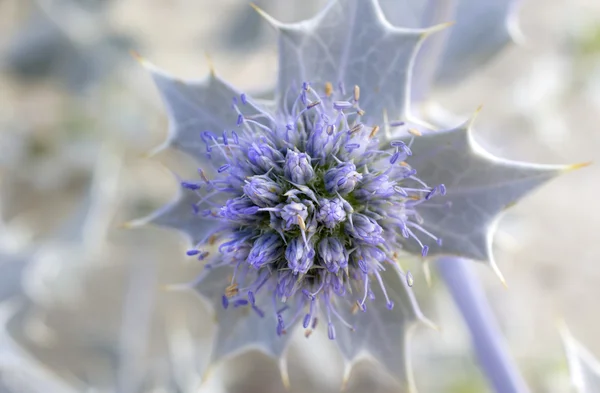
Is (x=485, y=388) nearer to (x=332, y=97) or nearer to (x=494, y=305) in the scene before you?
(x=494, y=305)

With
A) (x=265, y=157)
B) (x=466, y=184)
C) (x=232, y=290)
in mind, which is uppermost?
(x=265, y=157)

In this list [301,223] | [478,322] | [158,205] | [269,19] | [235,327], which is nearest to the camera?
[301,223]

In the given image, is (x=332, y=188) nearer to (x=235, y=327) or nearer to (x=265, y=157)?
(x=265, y=157)

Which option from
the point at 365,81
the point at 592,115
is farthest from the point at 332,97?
the point at 592,115

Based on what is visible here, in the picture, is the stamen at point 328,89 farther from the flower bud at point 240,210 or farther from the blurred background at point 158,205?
the blurred background at point 158,205

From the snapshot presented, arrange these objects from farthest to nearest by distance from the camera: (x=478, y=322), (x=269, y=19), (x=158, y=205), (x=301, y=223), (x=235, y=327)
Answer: (x=158, y=205) < (x=478, y=322) < (x=235, y=327) < (x=269, y=19) < (x=301, y=223)

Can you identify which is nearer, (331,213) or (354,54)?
(331,213)

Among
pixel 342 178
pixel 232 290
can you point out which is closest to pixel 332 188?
pixel 342 178
